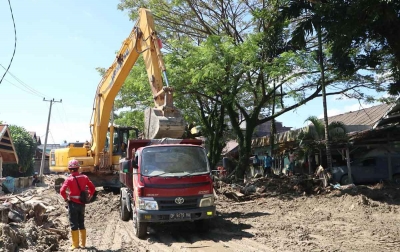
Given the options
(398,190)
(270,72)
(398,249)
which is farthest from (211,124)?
(398,249)

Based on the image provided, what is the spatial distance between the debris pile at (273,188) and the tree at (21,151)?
3125 centimetres

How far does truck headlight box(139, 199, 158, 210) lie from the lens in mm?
9094

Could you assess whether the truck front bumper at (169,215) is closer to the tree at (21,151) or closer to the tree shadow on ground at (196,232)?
the tree shadow on ground at (196,232)

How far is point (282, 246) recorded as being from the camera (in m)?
8.21

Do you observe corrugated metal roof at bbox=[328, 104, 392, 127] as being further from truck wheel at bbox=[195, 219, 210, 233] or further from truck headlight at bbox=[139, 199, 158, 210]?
truck headlight at bbox=[139, 199, 158, 210]

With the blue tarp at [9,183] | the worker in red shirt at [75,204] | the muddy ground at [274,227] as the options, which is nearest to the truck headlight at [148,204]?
the muddy ground at [274,227]

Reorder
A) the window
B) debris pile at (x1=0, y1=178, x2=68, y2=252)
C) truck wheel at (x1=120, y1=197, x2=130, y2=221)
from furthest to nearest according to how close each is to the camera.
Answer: the window < truck wheel at (x1=120, y1=197, x2=130, y2=221) < debris pile at (x1=0, y1=178, x2=68, y2=252)

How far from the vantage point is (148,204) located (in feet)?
29.9

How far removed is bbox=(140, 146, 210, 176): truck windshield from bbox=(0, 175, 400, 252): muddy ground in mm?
1571

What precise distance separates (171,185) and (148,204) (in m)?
0.67

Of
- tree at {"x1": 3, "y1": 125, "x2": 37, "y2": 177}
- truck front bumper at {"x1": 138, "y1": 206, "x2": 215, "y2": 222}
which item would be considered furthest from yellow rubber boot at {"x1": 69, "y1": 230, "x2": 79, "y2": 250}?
tree at {"x1": 3, "y1": 125, "x2": 37, "y2": 177}

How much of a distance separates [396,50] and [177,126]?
7.87 metres

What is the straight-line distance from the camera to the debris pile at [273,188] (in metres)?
16.7

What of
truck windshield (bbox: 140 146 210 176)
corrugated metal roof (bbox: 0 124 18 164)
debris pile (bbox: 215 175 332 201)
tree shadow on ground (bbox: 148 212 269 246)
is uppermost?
corrugated metal roof (bbox: 0 124 18 164)
